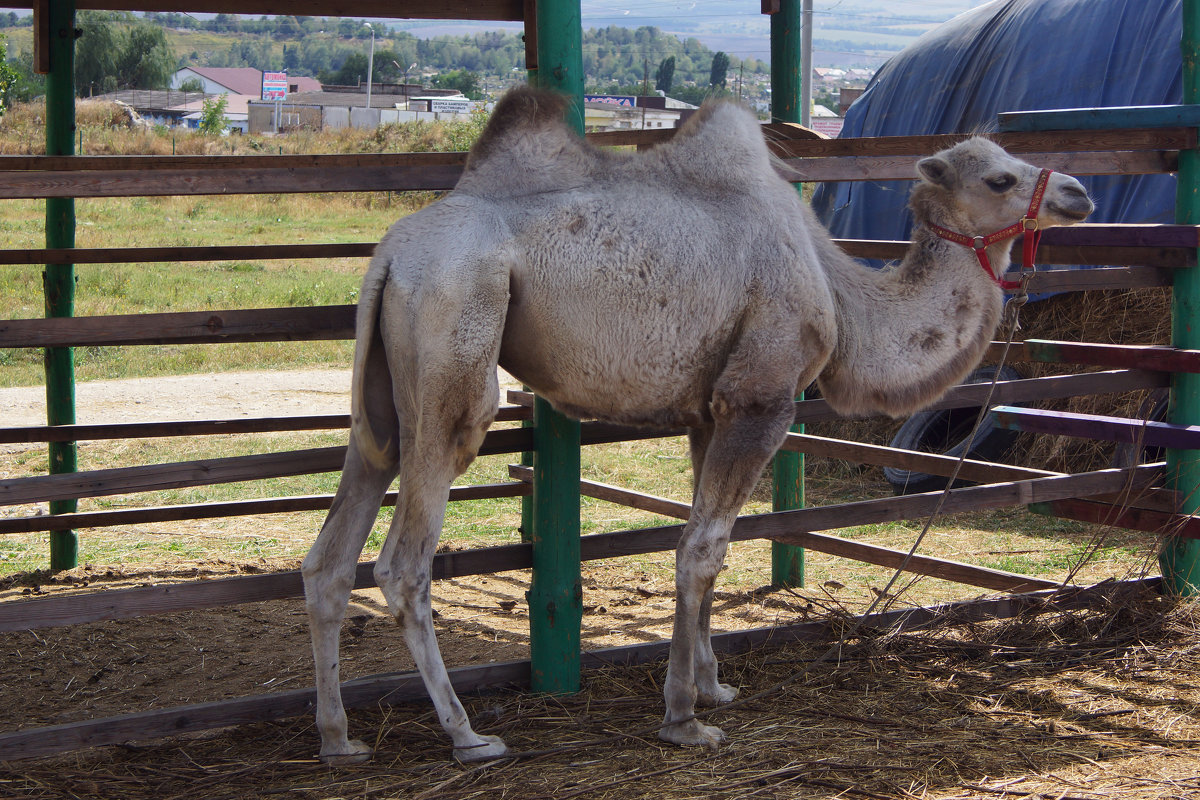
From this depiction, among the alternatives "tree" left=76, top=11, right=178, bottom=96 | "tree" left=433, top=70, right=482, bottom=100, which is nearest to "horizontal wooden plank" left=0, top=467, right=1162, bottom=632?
"tree" left=76, top=11, right=178, bottom=96

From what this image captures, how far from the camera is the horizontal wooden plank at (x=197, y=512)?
5879 mm

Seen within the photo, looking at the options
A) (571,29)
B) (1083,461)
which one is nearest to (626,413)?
(571,29)

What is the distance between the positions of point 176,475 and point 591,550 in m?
1.72

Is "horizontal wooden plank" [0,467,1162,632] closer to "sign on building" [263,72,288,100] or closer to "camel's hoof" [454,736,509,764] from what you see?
"camel's hoof" [454,736,509,764]

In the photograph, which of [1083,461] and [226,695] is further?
[1083,461]

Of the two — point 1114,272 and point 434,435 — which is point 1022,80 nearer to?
point 1114,272

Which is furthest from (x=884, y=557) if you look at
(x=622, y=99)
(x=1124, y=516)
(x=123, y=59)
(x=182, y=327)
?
(x=123, y=59)

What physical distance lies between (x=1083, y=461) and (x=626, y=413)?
577 centimetres

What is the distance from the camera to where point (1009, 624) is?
5.16 m

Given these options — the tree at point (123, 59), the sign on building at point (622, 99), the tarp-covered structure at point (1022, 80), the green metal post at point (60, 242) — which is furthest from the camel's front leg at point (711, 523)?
the tree at point (123, 59)

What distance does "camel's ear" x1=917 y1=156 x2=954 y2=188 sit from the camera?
4.31 meters

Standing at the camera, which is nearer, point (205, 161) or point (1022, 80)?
point (205, 161)

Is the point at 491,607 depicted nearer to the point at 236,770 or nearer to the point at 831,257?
the point at 236,770

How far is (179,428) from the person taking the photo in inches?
231
